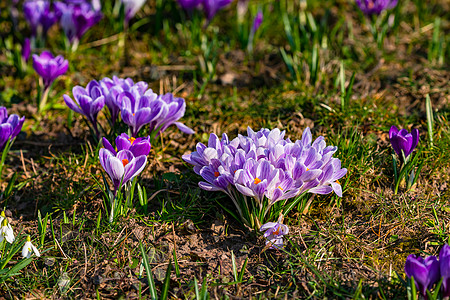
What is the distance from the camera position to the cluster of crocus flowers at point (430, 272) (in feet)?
5.08

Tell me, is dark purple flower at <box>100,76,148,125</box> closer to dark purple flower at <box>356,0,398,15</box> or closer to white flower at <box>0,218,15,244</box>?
white flower at <box>0,218,15,244</box>

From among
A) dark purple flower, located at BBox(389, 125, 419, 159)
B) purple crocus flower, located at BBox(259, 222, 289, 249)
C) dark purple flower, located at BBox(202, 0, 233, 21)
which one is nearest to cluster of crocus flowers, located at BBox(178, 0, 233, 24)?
dark purple flower, located at BBox(202, 0, 233, 21)

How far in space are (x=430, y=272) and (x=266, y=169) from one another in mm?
696

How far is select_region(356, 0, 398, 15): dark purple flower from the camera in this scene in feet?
10.8

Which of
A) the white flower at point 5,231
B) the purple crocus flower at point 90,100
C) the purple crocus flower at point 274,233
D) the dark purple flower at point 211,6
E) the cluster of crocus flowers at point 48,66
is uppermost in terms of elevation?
the dark purple flower at point 211,6

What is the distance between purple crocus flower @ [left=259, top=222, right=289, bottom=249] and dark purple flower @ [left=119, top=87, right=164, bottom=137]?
78 centimetres

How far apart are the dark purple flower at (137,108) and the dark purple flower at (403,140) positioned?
1110 millimetres

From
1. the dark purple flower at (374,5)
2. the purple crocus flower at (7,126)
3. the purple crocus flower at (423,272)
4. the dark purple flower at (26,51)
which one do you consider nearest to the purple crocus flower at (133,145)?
the purple crocus flower at (7,126)

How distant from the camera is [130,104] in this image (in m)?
2.20

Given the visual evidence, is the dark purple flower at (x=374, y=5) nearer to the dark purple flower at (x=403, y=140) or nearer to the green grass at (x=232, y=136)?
the green grass at (x=232, y=136)

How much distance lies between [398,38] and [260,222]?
229 centimetres

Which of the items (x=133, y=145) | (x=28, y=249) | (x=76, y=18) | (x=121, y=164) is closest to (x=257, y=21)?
(x=76, y=18)

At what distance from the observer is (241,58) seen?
3410 mm

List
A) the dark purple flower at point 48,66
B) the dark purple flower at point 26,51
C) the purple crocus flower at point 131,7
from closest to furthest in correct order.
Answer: the dark purple flower at point 48,66 → the dark purple flower at point 26,51 → the purple crocus flower at point 131,7
